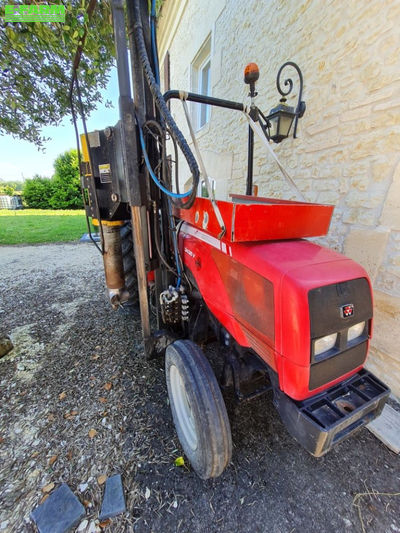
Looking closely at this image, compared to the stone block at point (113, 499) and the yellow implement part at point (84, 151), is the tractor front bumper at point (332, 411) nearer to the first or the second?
the stone block at point (113, 499)

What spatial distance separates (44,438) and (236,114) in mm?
4932

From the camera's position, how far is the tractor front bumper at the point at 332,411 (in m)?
0.92

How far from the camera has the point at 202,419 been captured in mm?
1185

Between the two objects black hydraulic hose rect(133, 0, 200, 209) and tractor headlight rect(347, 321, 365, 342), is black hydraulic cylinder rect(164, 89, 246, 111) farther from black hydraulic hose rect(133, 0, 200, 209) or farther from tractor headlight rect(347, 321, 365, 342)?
tractor headlight rect(347, 321, 365, 342)

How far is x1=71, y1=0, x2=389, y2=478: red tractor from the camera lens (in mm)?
908

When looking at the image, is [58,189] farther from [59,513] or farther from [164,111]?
[59,513]

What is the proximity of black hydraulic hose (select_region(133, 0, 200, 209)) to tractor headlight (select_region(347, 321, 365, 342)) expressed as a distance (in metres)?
0.95

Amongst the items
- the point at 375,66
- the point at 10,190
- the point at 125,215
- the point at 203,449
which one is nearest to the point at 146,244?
the point at 125,215

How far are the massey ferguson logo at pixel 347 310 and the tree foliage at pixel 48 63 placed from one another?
2.36 m

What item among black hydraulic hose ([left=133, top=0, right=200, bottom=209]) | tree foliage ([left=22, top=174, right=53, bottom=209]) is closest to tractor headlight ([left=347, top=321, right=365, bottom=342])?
black hydraulic hose ([left=133, top=0, right=200, bottom=209])

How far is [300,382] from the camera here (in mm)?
886

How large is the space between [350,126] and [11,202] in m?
22.0

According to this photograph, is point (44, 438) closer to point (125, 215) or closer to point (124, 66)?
point (125, 215)

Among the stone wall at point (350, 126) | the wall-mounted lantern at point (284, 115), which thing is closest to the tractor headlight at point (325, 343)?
the stone wall at point (350, 126)
